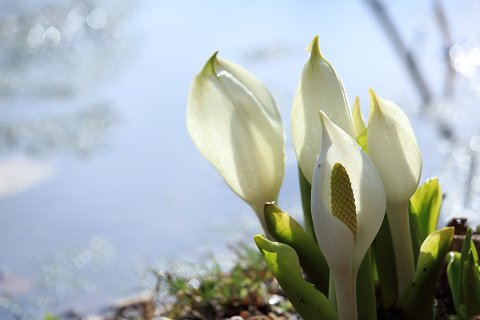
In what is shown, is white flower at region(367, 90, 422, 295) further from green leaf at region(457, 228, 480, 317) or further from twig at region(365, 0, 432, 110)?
twig at region(365, 0, 432, 110)

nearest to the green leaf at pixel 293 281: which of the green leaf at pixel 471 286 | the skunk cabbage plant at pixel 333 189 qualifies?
the skunk cabbage plant at pixel 333 189

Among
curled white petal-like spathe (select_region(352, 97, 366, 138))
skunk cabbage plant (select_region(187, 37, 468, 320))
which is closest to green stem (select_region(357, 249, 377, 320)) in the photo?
skunk cabbage plant (select_region(187, 37, 468, 320))

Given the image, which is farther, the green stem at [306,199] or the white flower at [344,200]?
the green stem at [306,199]

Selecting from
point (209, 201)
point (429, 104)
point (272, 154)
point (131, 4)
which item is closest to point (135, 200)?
point (209, 201)

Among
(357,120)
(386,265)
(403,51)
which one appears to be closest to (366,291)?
(386,265)

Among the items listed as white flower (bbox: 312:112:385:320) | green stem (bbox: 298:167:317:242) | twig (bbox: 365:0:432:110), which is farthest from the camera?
twig (bbox: 365:0:432:110)

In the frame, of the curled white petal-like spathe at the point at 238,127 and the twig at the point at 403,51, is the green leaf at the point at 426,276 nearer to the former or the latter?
the curled white petal-like spathe at the point at 238,127
